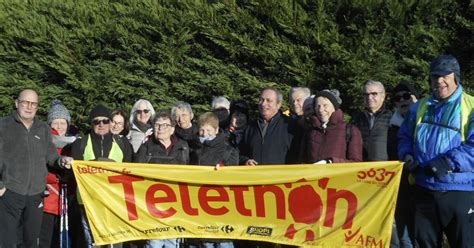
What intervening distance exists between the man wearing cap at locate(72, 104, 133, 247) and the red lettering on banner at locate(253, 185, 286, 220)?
5.42ft

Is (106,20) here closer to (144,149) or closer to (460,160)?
(144,149)

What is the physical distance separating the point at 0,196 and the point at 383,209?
383 centimetres

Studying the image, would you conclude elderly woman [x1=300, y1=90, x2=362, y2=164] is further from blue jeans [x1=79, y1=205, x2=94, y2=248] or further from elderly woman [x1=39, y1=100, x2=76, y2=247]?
elderly woman [x1=39, y1=100, x2=76, y2=247]

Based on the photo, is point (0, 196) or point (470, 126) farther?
point (0, 196)

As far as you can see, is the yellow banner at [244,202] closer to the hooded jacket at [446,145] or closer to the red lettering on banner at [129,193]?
the red lettering on banner at [129,193]

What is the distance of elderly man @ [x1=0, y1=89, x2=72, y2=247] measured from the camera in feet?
25.9

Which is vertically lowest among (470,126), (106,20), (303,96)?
(470,126)

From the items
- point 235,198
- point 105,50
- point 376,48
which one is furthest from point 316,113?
point 105,50

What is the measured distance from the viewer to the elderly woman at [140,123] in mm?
9250

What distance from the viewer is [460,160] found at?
6246 mm

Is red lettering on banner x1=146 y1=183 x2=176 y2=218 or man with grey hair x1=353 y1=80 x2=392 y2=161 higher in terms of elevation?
man with grey hair x1=353 y1=80 x2=392 y2=161

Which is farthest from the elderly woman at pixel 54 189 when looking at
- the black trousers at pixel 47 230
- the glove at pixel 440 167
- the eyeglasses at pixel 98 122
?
the glove at pixel 440 167

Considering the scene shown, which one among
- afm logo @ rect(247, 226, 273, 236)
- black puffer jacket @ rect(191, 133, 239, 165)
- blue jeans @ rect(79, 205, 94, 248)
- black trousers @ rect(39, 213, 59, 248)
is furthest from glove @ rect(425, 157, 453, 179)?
black trousers @ rect(39, 213, 59, 248)

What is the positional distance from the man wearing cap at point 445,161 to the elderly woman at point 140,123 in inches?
147
